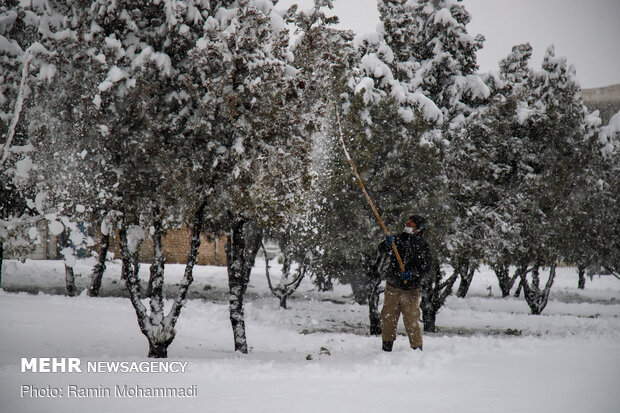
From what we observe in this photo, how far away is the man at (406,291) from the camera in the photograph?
8719 mm

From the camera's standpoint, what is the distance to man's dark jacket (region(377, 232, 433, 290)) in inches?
349

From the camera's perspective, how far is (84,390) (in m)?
5.13

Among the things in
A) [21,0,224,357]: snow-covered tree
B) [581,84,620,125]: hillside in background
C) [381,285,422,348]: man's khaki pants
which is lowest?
[381,285,422,348]: man's khaki pants

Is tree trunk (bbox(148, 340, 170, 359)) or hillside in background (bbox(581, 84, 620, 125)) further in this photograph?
hillside in background (bbox(581, 84, 620, 125))

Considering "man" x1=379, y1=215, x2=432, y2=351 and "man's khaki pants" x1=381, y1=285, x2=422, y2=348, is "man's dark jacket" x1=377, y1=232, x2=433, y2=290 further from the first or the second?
"man's khaki pants" x1=381, y1=285, x2=422, y2=348

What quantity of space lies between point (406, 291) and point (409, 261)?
21.5 inches

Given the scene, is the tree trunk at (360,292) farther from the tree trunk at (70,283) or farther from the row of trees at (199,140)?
the tree trunk at (70,283)

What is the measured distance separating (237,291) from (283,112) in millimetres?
3931

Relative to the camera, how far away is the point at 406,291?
348 inches

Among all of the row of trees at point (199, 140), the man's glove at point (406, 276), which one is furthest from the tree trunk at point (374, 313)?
the man's glove at point (406, 276)

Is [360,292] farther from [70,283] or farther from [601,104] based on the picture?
[601,104]

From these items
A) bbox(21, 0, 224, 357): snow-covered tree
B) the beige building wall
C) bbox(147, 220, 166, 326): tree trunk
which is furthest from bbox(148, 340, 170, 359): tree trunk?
the beige building wall

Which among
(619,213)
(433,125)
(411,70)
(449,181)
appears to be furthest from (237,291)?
(619,213)

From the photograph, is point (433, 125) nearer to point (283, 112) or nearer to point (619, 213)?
point (283, 112)
